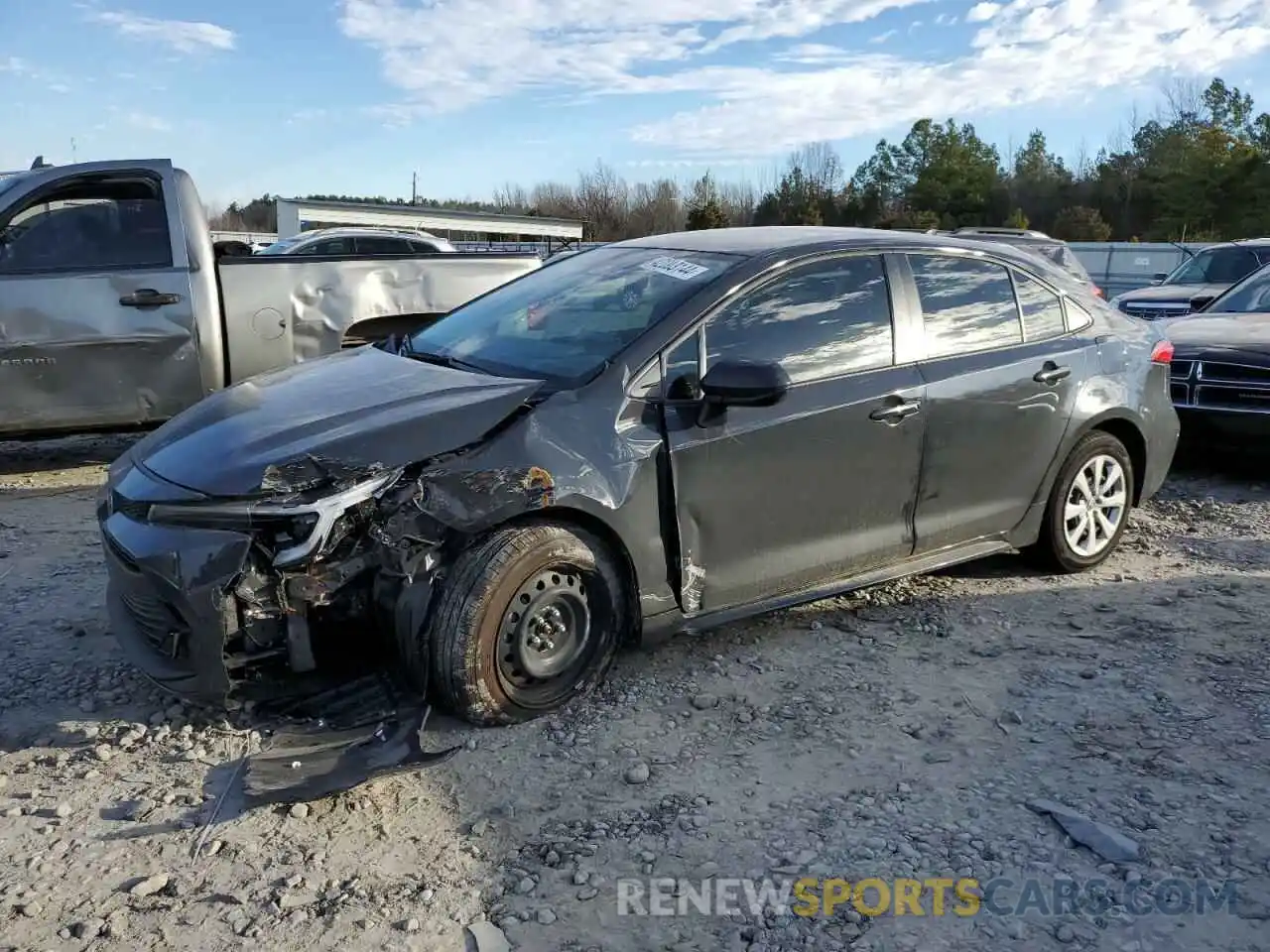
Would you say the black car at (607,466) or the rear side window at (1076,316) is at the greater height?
the rear side window at (1076,316)

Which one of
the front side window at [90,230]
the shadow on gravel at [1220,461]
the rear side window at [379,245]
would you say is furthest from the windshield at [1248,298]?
the rear side window at [379,245]

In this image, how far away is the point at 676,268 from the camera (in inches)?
170

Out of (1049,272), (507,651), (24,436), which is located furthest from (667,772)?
(24,436)

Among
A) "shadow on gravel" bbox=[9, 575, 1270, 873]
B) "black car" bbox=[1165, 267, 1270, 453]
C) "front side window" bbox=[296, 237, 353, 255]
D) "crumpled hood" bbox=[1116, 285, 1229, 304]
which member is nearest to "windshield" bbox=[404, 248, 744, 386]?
"shadow on gravel" bbox=[9, 575, 1270, 873]

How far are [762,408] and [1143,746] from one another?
1790mm

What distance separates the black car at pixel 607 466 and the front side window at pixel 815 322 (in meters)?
0.01

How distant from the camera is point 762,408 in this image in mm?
4008

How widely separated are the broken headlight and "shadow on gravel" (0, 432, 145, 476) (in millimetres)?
4573

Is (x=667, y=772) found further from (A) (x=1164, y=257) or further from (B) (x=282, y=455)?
(A) (x=1164, y=257)

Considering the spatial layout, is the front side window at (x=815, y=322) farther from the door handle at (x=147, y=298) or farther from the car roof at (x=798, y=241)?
the door handle at (x=147, y=298)

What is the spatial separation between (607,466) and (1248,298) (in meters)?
7.37

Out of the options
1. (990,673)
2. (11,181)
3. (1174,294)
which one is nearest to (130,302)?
(11,181)

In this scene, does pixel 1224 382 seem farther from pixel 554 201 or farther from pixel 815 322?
pixel 554 201

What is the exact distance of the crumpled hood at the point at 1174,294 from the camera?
12672mm
